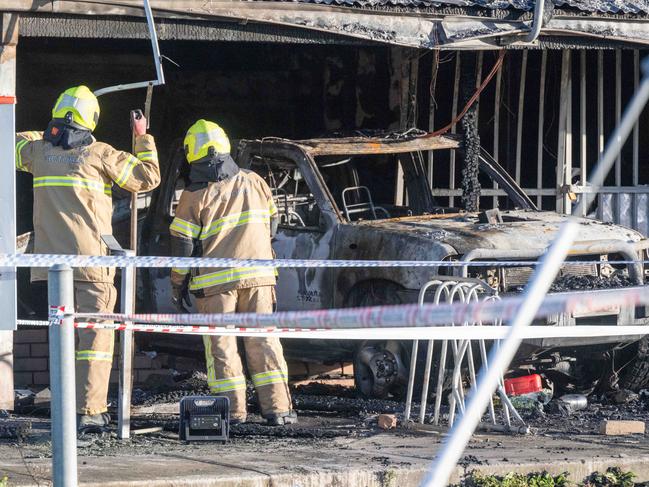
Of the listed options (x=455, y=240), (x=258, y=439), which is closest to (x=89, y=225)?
(x=258, y=439)

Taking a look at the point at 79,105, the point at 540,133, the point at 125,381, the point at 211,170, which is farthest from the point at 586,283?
the point at 540,133

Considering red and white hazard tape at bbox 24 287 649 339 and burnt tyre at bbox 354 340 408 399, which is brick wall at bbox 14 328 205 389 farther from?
red and white hazard tape at bbox 24 287 649 339

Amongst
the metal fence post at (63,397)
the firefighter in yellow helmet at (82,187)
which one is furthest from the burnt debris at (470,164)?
the metal fence post at (63,397)

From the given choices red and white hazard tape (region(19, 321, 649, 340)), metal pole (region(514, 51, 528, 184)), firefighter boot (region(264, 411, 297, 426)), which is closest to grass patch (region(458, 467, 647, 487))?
red and white hazard tape (region(19, 321, 649, 340))

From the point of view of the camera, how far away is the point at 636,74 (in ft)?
39.6

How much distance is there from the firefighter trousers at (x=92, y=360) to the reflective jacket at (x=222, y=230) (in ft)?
1.96

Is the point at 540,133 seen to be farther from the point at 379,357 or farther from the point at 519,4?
the point at 379,357

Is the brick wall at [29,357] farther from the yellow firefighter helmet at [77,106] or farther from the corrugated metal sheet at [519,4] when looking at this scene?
the corrugated metal sheet at [519,4]

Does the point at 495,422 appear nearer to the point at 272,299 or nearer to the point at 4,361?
the point at 272,299

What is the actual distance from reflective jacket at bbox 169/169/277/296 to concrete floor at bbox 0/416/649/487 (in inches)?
38.8

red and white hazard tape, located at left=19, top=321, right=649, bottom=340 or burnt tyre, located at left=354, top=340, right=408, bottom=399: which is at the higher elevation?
red and white hazard tape, located at left=19, top=321, right=649, bottom=340

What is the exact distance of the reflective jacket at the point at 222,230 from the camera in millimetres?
7430

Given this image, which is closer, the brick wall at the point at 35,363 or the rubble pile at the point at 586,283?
the rubble pile at the point at 586,283

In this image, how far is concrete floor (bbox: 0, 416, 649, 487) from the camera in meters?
5.78
